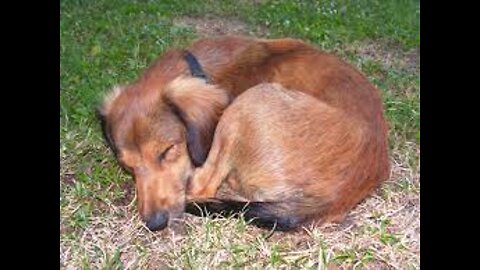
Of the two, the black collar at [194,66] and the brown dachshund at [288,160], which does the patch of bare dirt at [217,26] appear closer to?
the black collar at [194,66]

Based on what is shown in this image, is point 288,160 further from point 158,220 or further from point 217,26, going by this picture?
point 217,26

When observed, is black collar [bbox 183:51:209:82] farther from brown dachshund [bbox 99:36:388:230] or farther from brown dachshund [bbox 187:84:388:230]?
brown dachshund [bbox 187:84:388:230]

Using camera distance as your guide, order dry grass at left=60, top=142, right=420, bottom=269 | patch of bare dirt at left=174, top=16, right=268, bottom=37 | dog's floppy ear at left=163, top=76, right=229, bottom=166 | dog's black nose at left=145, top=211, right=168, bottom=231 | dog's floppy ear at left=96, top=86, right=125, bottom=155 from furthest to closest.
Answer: patch of bare dirt at left=174, top=16, right=268, bottom=37 < dog's floppy ear at left=96, top=86, right=125, bottom=155 < dog's floppy ear at left=163, top=76, right=229, bottom=166 < dog's black nose at left=145, top=211, right=168, bottom=231 < dry grass at left=60, top=142, right=420, bottom=269

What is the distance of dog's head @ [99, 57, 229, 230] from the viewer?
4.34m

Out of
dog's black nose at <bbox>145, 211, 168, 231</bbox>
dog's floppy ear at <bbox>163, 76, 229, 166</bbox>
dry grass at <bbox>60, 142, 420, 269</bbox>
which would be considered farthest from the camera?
dog's floppy ear at <bbox>163, 76, 229, 166</bbox>

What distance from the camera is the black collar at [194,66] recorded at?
15.3 feet

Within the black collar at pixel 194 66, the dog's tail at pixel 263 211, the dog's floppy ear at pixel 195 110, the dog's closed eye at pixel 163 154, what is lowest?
the dog's tail at pixel 263 211

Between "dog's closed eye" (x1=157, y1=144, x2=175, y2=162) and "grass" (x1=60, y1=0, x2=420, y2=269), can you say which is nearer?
"grass" (x1=60, y1=0, x2=420, y2=269)

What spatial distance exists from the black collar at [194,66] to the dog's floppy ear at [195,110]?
9 centimetres

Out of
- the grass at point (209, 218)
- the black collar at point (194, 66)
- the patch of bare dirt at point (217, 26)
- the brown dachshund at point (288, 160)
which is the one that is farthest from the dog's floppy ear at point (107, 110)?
the patch of bare dirt at point (217, 26)

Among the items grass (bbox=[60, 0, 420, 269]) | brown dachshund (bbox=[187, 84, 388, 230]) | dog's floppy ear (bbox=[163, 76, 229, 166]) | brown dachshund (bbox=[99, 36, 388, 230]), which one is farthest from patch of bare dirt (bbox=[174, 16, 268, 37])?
brown dachshund (bbox=[187, 84, 388, 230])

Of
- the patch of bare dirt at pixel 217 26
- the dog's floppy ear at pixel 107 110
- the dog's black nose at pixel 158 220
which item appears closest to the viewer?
the dog's black nose at pixel 158 220
